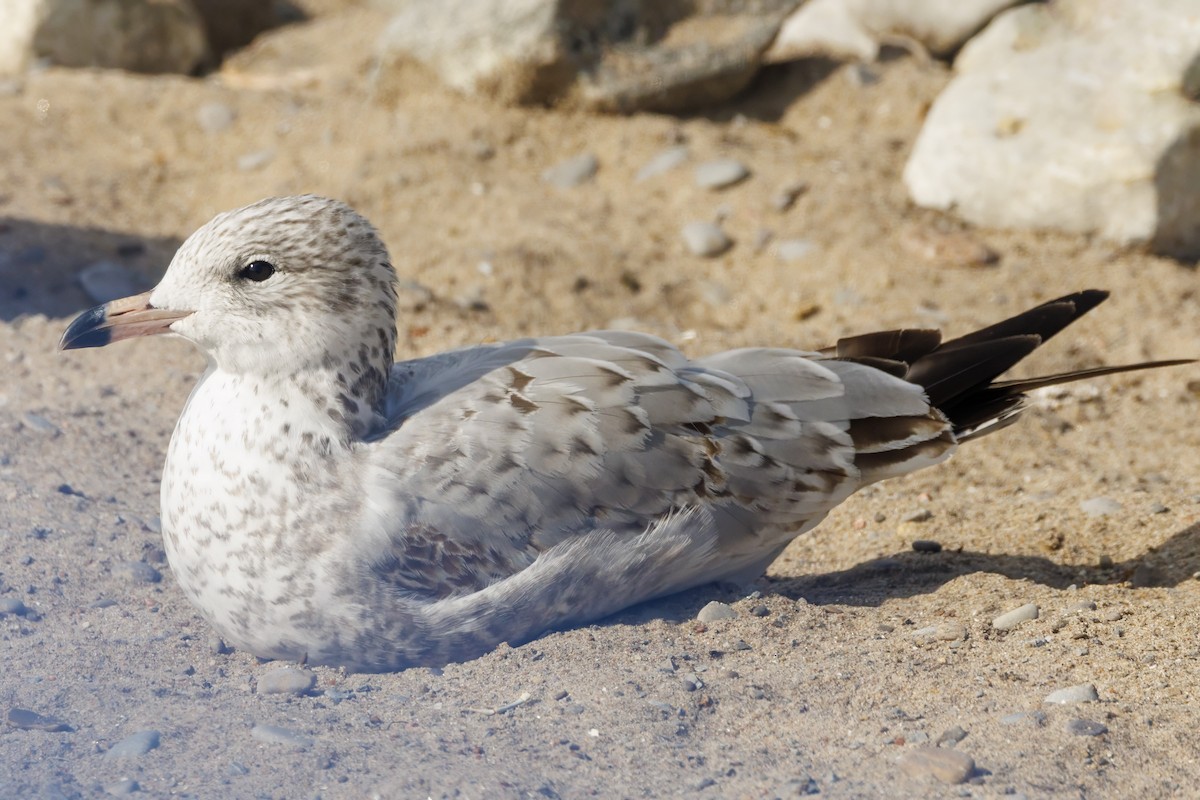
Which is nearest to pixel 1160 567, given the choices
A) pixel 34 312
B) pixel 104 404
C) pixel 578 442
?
pixel 578 442

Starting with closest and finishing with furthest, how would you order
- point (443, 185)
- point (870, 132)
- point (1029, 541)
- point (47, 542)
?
1. point (47, 542)
2. point (1029, 541)
3. point (443, 185)
4. point (870, 132)

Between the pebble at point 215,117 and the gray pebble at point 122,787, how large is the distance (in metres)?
5.13

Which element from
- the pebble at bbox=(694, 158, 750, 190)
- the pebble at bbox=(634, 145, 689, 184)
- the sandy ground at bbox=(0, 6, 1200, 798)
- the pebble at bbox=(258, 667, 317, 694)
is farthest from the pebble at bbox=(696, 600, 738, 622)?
the pebble at bbox=(634, 145, 689, 184)

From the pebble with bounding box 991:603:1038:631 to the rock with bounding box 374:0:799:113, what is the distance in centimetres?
435

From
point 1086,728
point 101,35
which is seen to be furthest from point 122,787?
point 101,35

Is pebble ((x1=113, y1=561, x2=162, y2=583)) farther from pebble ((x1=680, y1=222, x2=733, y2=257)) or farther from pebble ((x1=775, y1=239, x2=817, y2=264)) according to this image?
pebble ((x1=775, y1=239, x2=817, y2=264))

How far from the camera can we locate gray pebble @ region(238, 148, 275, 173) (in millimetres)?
7016

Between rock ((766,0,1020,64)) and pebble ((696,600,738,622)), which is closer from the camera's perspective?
pebble ((696,600,738,622))

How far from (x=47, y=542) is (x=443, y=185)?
134 inches

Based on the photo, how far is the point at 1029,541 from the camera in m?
4.36

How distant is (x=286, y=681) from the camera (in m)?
3.34

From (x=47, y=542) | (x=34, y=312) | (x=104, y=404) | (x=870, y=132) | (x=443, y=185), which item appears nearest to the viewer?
(x=47, y=542)

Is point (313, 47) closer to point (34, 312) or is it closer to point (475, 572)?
point (34, 312)

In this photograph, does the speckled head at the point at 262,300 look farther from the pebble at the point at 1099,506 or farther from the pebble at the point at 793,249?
the pebble at the point at 793,249
